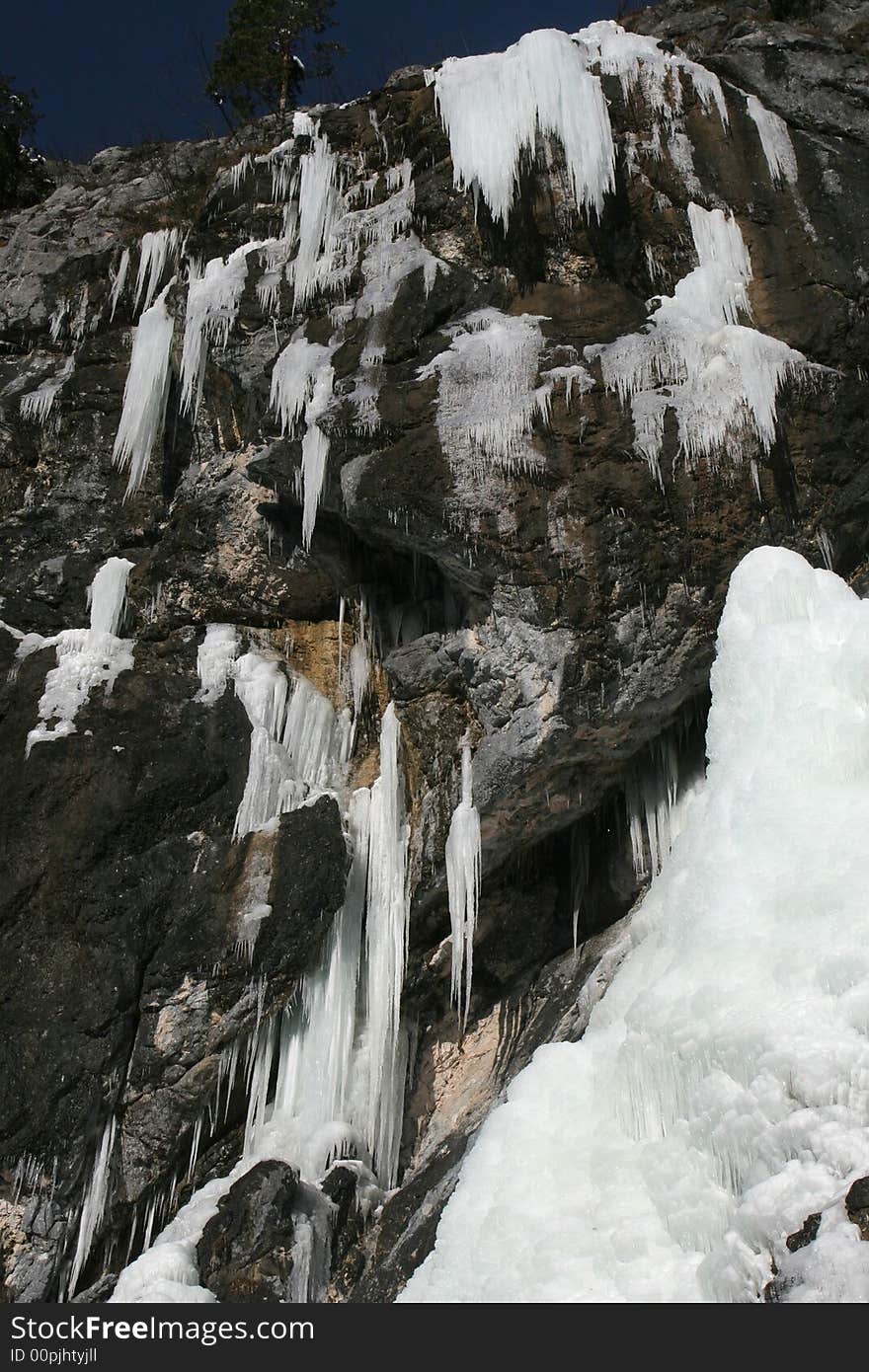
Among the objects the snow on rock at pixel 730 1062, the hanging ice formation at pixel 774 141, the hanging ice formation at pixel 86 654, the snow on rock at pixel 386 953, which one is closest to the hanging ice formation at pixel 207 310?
the hanging ice formation at pixel 86 654

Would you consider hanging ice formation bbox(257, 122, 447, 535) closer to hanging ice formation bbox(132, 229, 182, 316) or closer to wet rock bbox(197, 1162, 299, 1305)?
hanging ice formation bbox(132, 229, 182, 316)

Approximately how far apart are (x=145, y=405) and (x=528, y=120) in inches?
170

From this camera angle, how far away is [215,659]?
973cm

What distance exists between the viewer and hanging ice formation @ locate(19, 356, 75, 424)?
1105cm

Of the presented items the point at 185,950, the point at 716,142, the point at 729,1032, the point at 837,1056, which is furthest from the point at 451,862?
the point at 716,142

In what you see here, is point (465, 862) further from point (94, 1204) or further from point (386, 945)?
point (94, 1204)

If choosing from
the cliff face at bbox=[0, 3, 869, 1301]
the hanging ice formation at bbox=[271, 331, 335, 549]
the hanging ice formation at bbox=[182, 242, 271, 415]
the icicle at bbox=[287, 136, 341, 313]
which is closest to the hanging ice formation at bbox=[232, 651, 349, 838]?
the cliff face at bbox=[0, 3, 869, 1301]

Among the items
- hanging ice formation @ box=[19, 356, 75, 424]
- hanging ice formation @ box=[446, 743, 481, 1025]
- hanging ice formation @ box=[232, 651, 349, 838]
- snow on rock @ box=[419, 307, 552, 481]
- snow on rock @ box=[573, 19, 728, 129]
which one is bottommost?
hanging ice formation @ box=[446, 743, 481, 1025]

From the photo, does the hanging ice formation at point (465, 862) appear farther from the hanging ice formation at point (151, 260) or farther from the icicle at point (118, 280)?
the icicle at point (118, 280)

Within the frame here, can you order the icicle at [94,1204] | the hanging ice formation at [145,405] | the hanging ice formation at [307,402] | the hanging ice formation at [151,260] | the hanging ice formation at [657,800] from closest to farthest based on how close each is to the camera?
the icicle at [94,1204], the hanging ice formation at [657,800], the hanging ice formation at [307,402], the hanging ice formation at [145,405], the hanging ice formation at [151,260]

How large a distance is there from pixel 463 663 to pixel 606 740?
4.10ft

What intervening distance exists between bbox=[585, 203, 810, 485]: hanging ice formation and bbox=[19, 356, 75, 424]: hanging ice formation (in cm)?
558

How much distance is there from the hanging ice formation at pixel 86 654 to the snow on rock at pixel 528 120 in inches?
183

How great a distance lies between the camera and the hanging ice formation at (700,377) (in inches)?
325
